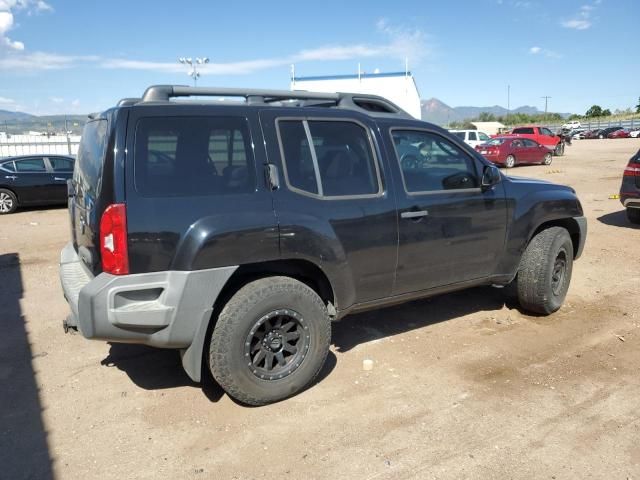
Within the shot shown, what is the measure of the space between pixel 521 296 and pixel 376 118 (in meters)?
2.34

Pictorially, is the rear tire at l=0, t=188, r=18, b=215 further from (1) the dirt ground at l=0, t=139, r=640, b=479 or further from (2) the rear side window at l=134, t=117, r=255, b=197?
(2) the rear side window at l=134, t=117, r=255, b=197

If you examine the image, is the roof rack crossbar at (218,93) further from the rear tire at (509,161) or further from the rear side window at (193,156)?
the rear tire at (509,161)

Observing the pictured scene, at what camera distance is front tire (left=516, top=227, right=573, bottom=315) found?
16.2 ft

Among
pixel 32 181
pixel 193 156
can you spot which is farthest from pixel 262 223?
pixel 32 181

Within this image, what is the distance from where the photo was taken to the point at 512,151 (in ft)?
78.6

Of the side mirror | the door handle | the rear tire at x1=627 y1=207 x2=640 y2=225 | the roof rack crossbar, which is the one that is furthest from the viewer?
the rear tire at x1=627 y1=207 x2=640 y2=225

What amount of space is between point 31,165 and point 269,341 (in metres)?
11.9

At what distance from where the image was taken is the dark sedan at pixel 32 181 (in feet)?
41.2

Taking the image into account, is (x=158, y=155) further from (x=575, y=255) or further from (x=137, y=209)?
(x=575, y=255)

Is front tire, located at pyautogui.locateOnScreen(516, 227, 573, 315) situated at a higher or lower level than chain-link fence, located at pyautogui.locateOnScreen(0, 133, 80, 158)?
lower

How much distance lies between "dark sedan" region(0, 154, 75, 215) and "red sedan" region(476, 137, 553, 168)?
17.3 meters

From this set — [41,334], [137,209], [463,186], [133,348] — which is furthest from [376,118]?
[41,334]

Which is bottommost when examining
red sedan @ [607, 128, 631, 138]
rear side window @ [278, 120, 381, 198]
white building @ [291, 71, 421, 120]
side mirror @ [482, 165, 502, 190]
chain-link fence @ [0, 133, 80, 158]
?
side mirror @ [482, 165, 502, 190]

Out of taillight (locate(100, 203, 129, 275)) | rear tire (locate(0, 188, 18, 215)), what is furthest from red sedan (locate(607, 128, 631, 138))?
taillight (locate(100, 203, 129, 275))
